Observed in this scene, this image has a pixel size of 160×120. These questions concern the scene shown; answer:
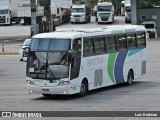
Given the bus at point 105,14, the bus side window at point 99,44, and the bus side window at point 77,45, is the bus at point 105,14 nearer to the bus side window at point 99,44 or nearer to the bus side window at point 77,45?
the bus side window at point 99,44

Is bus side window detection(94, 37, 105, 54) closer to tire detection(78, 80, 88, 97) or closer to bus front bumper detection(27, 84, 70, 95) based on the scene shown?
tire detection(78, 80, 88, 97)

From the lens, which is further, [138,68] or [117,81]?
[138,68]

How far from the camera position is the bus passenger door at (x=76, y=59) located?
24.2 metres

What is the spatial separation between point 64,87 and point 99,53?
3458 millimetres

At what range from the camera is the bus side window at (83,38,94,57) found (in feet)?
83.3

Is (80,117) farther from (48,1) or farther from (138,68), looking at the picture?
(48,1)

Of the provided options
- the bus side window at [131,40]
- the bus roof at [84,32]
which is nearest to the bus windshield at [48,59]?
the bus roof at [84,32]

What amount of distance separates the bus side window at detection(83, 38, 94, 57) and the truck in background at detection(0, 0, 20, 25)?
64.6 meters

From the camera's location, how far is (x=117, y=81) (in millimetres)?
28062

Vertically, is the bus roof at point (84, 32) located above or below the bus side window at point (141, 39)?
above

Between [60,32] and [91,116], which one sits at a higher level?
[60,32]

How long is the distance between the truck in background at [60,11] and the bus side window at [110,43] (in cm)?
5855

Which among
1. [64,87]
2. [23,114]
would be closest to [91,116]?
[23,114]

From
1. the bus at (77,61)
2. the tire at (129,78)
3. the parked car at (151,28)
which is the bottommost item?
the parked car at (151,28)
